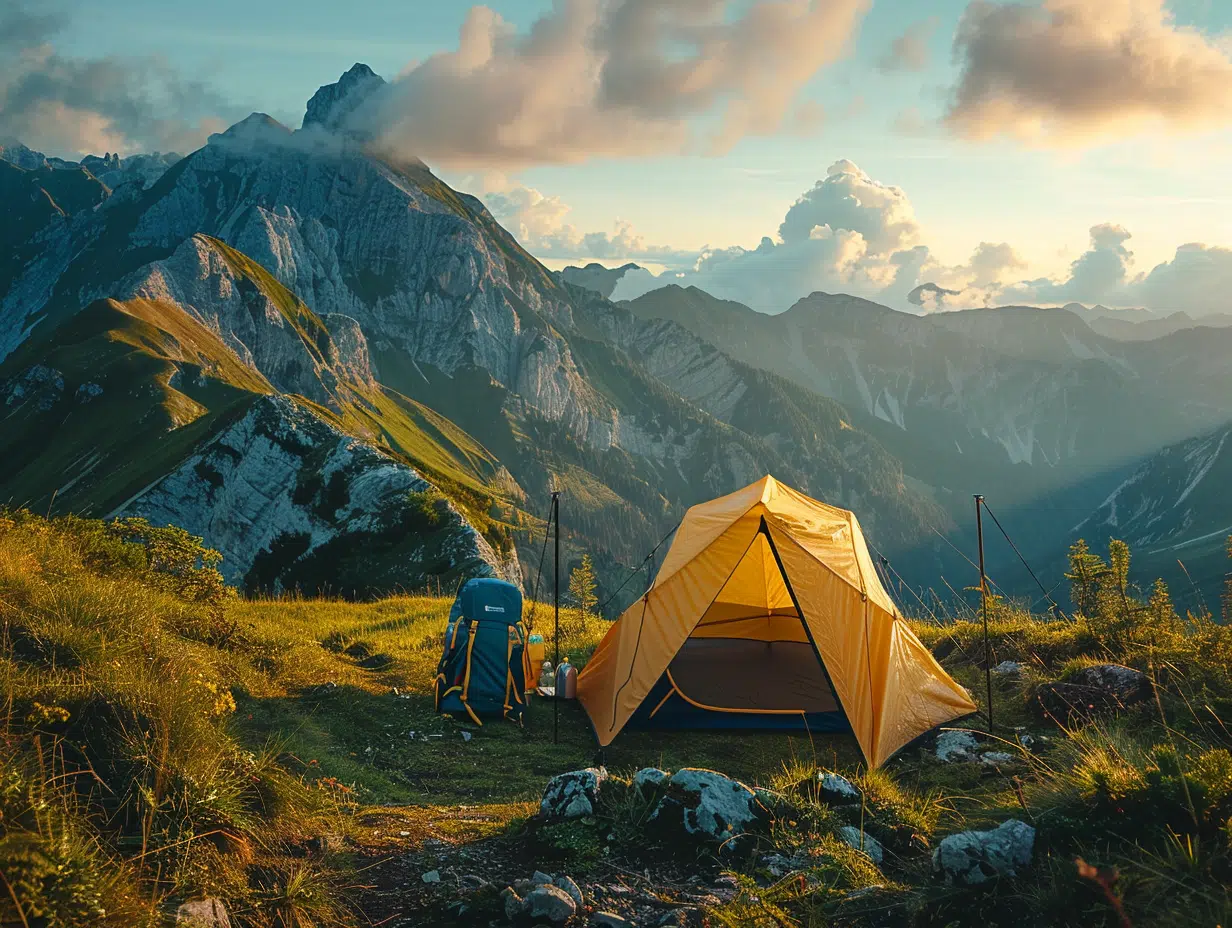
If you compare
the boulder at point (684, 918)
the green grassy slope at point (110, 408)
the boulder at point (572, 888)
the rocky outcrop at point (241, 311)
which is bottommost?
the boulder at point (684, 918)

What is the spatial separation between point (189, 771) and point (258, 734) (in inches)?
139

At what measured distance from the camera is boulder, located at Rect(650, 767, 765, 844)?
639 centimetres

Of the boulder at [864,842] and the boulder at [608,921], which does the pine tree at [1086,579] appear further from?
the boulder at [608,921]

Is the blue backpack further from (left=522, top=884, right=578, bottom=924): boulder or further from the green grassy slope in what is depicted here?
the green grassy slope

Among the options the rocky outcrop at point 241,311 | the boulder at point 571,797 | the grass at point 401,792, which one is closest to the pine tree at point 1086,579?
the grass at point 401,792

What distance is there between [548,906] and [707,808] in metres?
1.82

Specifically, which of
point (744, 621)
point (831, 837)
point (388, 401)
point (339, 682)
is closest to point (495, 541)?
point (744, 621)

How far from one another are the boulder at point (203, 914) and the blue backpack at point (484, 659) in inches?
271

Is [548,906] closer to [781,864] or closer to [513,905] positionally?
[513,905]

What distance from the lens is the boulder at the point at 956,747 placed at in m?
9.82

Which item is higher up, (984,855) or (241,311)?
(241,311)

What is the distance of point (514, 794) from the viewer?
8.64 m

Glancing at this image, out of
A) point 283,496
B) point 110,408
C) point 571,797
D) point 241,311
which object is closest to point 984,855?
point 571,797

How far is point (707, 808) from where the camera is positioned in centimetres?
648
